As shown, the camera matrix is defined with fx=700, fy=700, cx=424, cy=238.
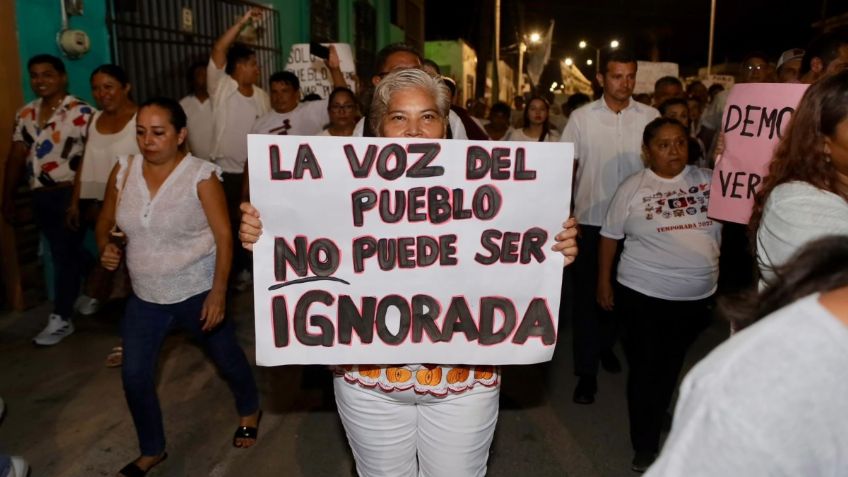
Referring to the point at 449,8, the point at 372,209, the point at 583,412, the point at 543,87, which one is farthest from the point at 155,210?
the point at 449,8

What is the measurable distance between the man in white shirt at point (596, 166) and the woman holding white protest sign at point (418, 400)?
225 centimetres

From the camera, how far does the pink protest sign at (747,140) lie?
2781mm

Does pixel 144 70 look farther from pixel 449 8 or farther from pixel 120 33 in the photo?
pixel 449 8

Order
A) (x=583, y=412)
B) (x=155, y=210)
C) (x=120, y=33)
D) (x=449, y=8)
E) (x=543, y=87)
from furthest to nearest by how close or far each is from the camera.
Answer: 1. (x=449, y=8)
2. (x=543, y=87)
3. (x=120, y=33)
4. (x=583, y=412)
5. (x=155, y=210)

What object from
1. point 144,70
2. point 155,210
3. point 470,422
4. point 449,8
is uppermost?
point 449,8

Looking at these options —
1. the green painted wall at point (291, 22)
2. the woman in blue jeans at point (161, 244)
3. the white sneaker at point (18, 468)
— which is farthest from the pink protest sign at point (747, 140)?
the green painted wall at point (291, 22)

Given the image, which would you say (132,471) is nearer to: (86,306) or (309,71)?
(86,306)

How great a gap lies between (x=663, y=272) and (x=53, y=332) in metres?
4.43

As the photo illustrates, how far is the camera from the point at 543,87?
15.3 meters

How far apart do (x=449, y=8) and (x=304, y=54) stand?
29.6m

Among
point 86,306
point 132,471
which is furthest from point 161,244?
point 86,306

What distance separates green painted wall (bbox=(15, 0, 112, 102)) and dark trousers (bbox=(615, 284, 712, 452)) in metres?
5.32

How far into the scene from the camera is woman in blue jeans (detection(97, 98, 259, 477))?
3.17 metres

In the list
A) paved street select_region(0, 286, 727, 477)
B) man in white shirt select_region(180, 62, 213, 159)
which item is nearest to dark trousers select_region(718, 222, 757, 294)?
paved street select_region(0, 286, 727, 477)
